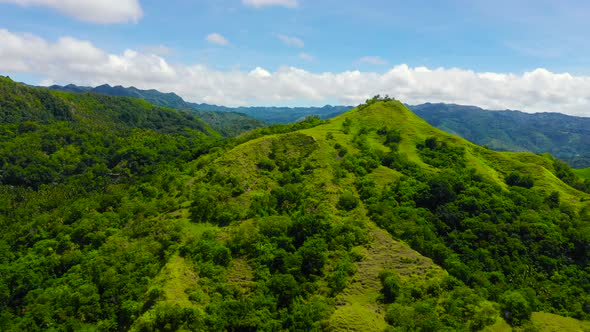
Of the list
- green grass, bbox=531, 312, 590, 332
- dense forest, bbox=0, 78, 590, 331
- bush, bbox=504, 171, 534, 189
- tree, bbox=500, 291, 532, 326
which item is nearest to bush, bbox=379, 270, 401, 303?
dense forest, bbox=0, 78, 590, 331

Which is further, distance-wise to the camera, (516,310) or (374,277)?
(374,277)

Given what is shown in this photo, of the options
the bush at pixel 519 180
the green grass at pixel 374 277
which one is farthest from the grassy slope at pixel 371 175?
the bush at pixel 519 180

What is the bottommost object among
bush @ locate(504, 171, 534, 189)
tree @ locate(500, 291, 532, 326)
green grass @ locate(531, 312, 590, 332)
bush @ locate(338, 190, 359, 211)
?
green grass @ locate(531, 312, 590, 332)

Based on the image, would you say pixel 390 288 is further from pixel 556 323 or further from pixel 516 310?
pixel 556 323

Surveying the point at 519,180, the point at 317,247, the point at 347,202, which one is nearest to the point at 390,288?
the point at 317,247

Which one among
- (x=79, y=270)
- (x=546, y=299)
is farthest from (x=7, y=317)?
(x=546, y=299)

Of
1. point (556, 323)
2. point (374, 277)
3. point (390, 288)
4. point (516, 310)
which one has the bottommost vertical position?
point (556, 323)

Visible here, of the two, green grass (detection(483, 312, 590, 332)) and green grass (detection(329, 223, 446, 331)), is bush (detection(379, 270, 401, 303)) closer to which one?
green grass (detection(329, 223, 446, 331))

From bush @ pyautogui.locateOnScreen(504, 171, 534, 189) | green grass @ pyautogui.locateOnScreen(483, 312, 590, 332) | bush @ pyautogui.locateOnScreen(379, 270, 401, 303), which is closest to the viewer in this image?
green grass @ pyautogui.locateOnScreen(483, 312, 590, 332)
